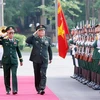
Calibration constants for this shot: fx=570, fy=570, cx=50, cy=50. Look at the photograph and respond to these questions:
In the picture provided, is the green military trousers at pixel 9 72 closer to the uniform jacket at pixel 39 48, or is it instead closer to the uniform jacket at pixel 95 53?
the uniform jacket at pixel 39 48

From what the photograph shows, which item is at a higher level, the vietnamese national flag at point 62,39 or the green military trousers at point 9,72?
the vietnamese national flag at point 62,39

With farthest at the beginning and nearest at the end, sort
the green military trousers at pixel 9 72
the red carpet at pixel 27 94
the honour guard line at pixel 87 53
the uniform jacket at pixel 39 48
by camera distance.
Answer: the honour guard line at pixel 87 53, the uniform jacket at pixel 39 48, the green military trousers at pixel 9 72, the red carpet at pixel 27 94

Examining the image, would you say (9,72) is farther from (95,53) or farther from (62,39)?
(62,39)

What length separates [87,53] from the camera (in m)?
16.4

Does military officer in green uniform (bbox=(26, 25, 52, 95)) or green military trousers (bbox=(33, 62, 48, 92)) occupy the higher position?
military officer in green uniform (bbox=(26, 25, 52, 95))

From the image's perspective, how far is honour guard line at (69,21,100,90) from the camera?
15305mm

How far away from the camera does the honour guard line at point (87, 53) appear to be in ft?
50.2

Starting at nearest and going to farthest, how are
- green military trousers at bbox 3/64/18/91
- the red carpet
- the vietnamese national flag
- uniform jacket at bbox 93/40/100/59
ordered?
the red carpet
green military trousers at bbox 3/64/18/91
uniform jacket at bbox 93/40/100/59
the vietnamese national flag

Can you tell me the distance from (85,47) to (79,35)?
1163mm

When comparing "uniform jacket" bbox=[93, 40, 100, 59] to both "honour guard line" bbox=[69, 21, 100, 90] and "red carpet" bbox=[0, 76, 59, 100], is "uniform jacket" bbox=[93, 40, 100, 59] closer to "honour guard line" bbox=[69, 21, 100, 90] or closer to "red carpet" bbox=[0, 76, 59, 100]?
"honour guard line" bbox=[69, 21, 100, 90]

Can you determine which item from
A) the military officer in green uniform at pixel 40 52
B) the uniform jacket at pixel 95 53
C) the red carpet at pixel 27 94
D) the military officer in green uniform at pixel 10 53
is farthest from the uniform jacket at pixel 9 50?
the uniform jacket at pixel 95 53

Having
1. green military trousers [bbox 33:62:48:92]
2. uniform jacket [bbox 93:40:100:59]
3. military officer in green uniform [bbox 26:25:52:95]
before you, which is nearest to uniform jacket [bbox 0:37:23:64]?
military officer in green uniform [bbox 26:25:52:95]

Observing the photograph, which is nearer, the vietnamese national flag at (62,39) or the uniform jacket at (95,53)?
the uniform jacket at (95,53)

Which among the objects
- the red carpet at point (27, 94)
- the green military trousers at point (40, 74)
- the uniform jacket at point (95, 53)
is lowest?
the red carpet at point (27, 94)
